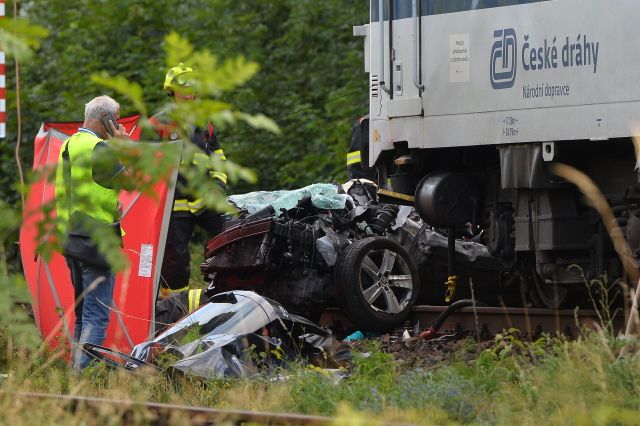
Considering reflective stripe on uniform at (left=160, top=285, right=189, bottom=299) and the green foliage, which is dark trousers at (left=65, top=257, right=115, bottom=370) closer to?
reflective stripe on uniform at (left=160, top=285, right=189, bottom=299)

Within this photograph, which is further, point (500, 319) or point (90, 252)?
point (500, 319)

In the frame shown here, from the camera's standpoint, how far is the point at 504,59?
9.09m

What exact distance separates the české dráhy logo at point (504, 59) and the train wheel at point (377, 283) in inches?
68.1

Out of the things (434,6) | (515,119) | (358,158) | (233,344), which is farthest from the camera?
(358,158)

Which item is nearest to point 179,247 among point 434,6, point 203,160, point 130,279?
point 130,279

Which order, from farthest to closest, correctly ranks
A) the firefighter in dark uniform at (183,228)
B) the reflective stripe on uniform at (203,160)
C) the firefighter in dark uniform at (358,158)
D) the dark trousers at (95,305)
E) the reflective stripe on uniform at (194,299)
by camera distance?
the firefighter in dark uniform at (358,158), the firefighter in dark uniform at (183,228), the reflective stripe on uniform at (194,299), the dark trousers at (95,305), the reflective stripe on uniform at (203,160)

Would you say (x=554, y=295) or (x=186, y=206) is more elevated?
(x=186, y=206)

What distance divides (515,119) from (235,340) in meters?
2.52

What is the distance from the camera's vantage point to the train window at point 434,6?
9188 mm

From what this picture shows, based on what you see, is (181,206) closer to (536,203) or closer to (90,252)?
(90,252)

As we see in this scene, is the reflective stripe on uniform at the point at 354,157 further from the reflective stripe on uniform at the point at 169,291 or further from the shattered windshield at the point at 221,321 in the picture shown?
the shattered windshield at the point at 221,321

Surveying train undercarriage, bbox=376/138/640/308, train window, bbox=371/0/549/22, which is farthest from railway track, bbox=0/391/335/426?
train window, bbox=371/0/549/22

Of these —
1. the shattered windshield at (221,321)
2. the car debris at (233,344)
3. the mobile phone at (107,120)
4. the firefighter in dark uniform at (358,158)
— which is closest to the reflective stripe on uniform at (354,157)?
the firefighter in dark uniform at (358,158)

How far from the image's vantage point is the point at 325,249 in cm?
1022
